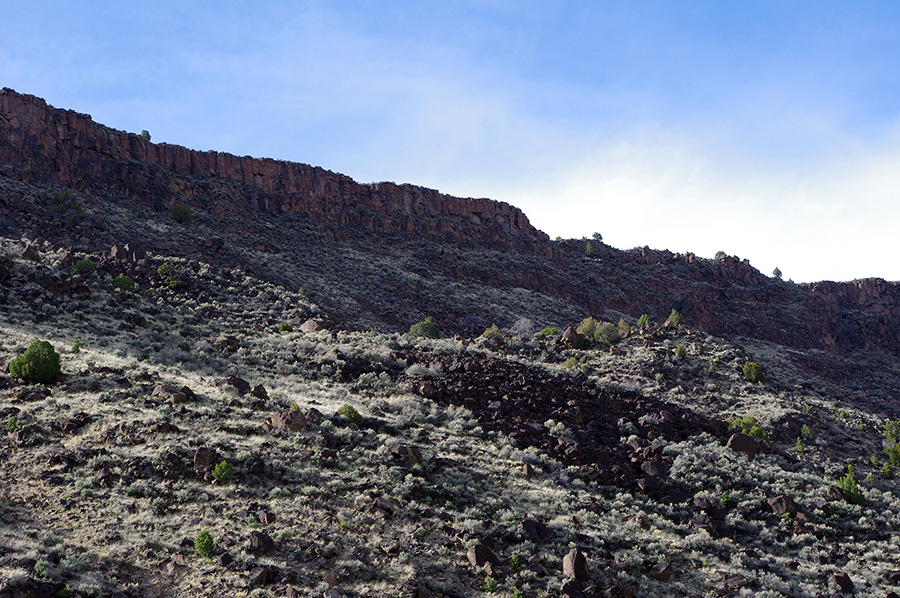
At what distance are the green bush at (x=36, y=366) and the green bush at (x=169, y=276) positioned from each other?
18777 mm

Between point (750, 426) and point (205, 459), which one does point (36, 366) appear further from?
point (750, 426)

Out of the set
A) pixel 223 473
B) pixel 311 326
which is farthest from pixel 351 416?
pixel 311 326

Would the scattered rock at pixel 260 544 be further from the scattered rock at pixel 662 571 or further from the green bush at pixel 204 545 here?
the scattered rock at pixel 662 571

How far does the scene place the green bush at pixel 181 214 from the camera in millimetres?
55812

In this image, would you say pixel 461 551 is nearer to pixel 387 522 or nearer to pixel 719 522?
pixel 387 522

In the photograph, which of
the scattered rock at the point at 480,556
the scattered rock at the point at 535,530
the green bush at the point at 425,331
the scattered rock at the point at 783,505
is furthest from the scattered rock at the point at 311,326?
the scattered rock at the point at 783,505

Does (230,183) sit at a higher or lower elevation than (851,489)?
higher

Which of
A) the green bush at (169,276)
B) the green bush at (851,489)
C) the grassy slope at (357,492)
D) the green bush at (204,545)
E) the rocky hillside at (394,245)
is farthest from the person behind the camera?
the rocky hillside at (394,245)

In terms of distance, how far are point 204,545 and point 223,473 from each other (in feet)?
8.69

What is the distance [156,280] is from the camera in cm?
3738

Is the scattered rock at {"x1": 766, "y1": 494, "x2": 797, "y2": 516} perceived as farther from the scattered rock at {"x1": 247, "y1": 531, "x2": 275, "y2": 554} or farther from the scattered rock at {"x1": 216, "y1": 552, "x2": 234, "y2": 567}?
the scattered rock at {"x1": 216, "y1": 552, "x2": 234, "y2": 567}

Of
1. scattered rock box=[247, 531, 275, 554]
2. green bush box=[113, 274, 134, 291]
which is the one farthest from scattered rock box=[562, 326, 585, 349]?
scattered rock box=[247, 531, 275, 554]

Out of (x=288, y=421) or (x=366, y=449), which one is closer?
(x=366, y=449)

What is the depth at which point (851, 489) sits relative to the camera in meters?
18.3
